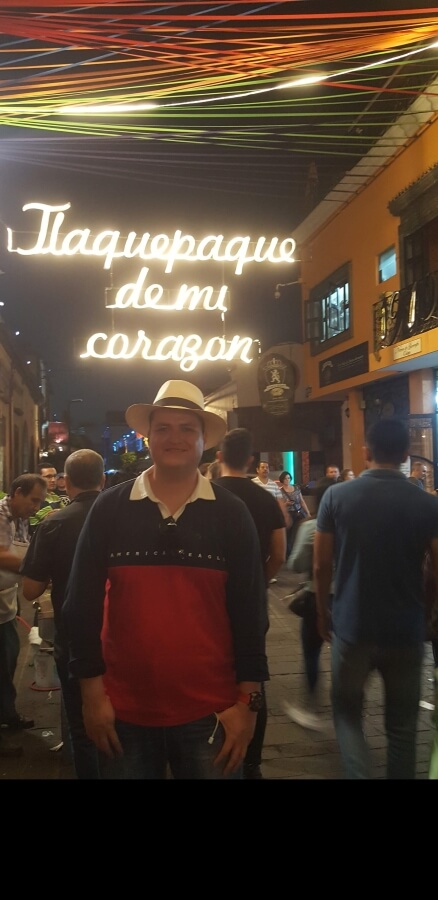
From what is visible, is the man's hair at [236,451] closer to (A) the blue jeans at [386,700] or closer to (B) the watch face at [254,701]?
(A) the blue jeans at [386,700]

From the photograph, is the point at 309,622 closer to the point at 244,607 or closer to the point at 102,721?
the point at 244,607

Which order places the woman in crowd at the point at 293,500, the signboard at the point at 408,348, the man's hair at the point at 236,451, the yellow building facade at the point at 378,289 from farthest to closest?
the signboard at the point at 408,348, the woman in crowd at the point at 293,500, the yellow building facade at the point at 378,289, the man's hair at the point at 236,451

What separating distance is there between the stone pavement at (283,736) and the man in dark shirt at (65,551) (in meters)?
0.56

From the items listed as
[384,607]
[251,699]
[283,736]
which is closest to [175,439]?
[251,699]

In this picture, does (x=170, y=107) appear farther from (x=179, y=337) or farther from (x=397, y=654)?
(x=397, y=654)

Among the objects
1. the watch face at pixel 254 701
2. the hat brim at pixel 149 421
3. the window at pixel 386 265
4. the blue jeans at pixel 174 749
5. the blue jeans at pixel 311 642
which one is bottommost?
the blue jeans at pixel 311 642

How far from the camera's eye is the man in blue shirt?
2404 millimetres

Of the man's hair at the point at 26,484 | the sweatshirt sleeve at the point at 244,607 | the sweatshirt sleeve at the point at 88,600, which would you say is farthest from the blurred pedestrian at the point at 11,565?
the sweatshirt sleeve at the point at 244,607

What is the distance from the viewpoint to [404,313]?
6109mm

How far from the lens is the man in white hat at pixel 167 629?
1.87m

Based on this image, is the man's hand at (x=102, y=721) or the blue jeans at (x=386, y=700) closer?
the man's hand at (x=102, y=721)

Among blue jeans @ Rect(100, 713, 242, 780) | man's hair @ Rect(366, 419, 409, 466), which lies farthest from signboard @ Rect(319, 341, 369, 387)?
blue jeans @ Rect(100, 713, 242, 780)

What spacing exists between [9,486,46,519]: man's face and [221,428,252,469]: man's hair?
3.29 feet

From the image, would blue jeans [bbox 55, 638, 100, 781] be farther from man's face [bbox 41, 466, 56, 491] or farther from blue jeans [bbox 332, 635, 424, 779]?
man's face [bbox 41, 466, 56, 491]
